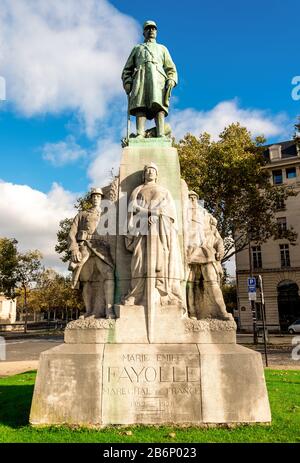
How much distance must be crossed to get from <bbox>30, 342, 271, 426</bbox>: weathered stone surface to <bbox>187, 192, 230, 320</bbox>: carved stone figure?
111 cm

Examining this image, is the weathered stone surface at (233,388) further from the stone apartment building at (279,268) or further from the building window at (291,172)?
the building window at (291,172)

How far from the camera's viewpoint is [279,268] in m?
41.3

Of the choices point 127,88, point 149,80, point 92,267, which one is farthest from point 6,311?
point 149,80

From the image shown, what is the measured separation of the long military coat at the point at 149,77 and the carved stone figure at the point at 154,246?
96.3 inches

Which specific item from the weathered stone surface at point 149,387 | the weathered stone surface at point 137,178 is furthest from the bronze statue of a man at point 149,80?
the weathered stone surface at point 149,387

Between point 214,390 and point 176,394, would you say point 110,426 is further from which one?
point 214,390

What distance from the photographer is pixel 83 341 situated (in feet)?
21.6

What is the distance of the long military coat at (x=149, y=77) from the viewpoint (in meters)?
8.78

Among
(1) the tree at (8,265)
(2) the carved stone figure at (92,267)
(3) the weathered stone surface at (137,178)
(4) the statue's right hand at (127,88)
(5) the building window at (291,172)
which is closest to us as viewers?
(2) the carved stone figure at (92,267)

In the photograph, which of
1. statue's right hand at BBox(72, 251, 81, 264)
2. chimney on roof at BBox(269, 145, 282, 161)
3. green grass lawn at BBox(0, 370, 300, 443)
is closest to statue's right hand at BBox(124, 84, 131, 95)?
statue's right hand at BBox(72, 251, 81, 264)

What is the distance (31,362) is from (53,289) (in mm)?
41356

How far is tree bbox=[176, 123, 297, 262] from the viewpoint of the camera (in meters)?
24.4
